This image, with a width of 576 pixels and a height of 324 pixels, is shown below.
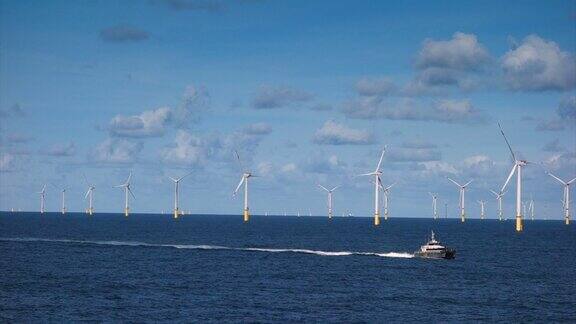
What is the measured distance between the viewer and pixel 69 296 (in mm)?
115312

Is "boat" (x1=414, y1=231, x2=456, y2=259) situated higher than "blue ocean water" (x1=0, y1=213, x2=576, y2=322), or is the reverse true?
"boat" (x1=414, y1=231, x2=456, y2=259)

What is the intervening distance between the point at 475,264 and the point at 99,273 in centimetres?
8404

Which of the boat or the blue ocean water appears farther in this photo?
the boat

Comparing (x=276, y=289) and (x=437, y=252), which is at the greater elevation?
(x=437, y=252)

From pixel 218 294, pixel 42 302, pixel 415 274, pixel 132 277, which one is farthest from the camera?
pixel 415 274

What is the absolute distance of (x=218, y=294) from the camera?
12038 cm

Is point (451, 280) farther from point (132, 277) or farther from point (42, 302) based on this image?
point (42, 302)

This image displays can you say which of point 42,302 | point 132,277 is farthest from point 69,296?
point 132,277

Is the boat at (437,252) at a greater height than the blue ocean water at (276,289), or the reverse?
the boat at (437,252)

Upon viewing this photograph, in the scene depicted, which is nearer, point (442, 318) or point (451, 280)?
point (442, 318)

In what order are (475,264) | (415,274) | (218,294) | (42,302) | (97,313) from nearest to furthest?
(97,313)
(42,302)
(218,294)
(415,274)
(475,264)

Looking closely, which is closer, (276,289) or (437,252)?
(276,289)

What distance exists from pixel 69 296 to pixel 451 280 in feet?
220

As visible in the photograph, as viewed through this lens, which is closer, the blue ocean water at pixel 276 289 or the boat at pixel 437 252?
the blue ocean water at pixel 276 289
